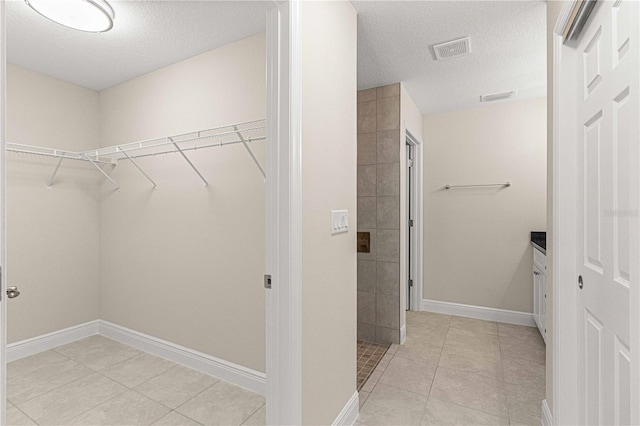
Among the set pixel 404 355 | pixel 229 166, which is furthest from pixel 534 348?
pixel 229 166

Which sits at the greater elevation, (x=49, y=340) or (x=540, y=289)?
(x=540, y=289)

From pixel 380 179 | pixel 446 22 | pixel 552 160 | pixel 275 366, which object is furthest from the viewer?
pixel 380 179

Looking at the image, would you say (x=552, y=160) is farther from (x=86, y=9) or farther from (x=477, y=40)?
(x=86, y=9)

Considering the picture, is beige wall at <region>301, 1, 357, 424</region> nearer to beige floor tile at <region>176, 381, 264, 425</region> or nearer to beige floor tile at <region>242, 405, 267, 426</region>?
beige floor tile at <region>242, 405, 267, 426</region>

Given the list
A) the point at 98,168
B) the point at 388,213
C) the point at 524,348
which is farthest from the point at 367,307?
the point at 98,168

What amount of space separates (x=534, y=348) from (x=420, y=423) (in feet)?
5.26

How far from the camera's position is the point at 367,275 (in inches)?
124

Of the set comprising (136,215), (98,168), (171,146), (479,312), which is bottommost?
(479,312)

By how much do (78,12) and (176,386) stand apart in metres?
2.39

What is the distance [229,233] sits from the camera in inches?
92.8

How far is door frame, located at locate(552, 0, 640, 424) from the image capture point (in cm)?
152

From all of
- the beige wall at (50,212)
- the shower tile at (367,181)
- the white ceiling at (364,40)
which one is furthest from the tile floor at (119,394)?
the white ceiling at (364,40)

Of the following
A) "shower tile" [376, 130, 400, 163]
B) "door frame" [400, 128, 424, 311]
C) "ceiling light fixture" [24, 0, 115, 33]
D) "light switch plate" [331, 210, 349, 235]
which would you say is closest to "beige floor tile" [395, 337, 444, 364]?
"door frame" [400, 128, 424, 311]

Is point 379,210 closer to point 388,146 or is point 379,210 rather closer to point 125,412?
point 388,146
